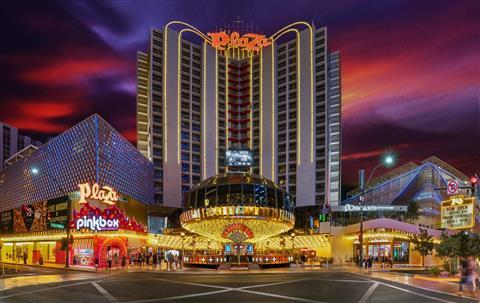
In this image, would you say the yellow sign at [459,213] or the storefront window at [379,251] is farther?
the storefront window at [379,251]

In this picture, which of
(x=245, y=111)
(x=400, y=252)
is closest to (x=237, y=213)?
(x=400, y=252)

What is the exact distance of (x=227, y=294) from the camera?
23328 mm

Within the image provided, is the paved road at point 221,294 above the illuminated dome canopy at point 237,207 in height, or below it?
below

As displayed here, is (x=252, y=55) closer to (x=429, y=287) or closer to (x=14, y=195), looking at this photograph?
(x=14, y=195)

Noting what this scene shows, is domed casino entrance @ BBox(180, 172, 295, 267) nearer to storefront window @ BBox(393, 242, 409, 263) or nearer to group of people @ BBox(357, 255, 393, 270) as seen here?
group of people @ BBox(357, 255, 393, 270)

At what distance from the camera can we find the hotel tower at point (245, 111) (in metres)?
116

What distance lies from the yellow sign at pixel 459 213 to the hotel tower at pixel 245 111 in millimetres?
81584

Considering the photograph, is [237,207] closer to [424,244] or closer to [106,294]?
[424,244]

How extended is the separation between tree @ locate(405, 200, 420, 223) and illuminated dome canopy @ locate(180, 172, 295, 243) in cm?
3464

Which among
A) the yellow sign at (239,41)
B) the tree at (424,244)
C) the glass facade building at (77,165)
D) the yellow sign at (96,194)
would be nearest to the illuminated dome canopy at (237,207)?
the yellow sign at (96,194)

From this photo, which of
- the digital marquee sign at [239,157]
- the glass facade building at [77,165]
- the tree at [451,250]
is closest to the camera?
the tree at [451,250]

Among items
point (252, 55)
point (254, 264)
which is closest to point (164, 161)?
point (252, 55)

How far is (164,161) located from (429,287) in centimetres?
9274

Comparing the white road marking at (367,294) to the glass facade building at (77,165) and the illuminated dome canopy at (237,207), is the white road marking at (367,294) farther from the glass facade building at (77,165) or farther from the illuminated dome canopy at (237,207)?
the glass facade building at (77,165)
